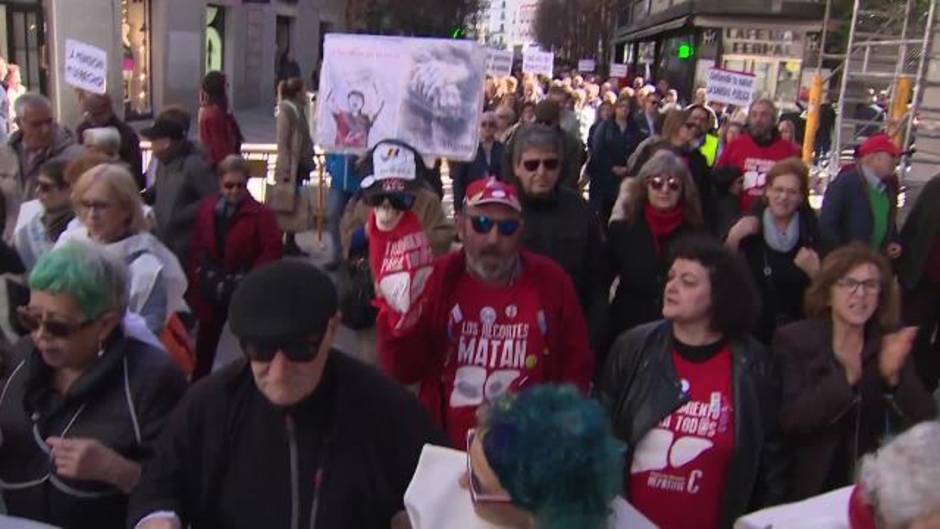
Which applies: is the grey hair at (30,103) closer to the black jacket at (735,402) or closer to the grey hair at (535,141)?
the grey hair at (535,141)

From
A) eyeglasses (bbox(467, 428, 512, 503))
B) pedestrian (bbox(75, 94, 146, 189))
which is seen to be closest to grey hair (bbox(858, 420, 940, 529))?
eyeglasses (bbox(467, 428, 512, 503))

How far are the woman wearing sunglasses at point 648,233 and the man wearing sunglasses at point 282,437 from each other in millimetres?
2281

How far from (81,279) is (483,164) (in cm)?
616

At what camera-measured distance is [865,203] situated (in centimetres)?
610

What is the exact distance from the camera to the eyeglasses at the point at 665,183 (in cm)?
450

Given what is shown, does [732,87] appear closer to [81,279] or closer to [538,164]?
[538,164]

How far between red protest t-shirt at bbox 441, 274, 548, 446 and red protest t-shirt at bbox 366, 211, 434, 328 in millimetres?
187

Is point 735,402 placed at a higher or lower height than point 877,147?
lower

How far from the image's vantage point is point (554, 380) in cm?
343

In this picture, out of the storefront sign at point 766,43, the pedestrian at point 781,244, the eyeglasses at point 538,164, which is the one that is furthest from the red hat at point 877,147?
the storefront sign at point 766,43

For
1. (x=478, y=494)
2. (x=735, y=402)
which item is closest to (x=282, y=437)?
(x=478, y=494)

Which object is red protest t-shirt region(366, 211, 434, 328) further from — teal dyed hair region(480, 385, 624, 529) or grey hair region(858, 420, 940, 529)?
grey hair region(858, 420, 940, 529)

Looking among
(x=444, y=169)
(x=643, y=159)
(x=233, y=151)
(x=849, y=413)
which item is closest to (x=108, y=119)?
(x=233, y=151)

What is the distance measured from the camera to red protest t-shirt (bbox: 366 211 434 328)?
11.9 ft
